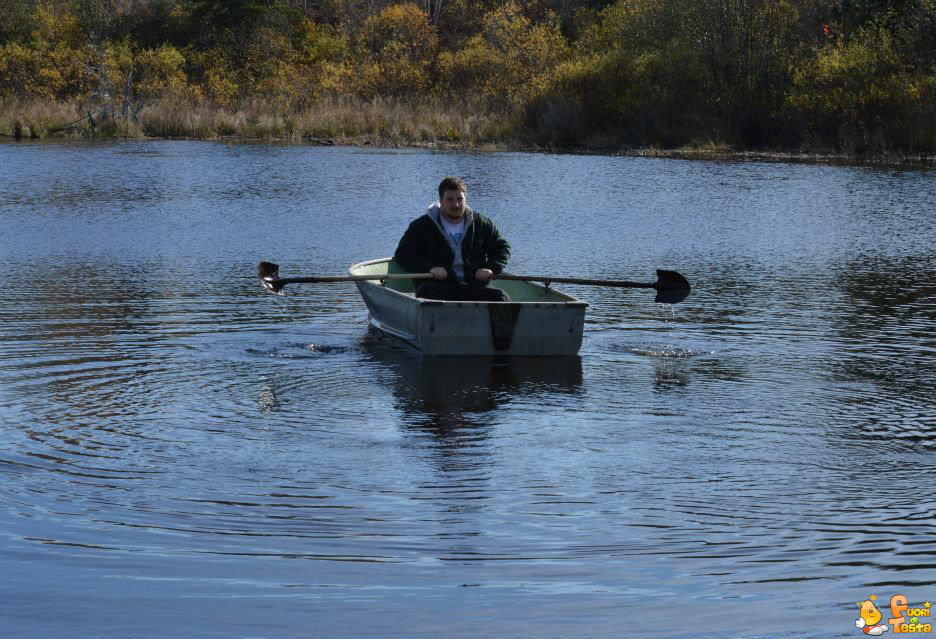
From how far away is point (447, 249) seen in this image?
12.4 m

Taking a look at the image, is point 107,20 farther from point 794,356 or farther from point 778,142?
point 794,356

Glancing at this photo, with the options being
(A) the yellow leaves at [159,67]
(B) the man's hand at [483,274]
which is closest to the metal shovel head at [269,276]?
(B) the man's hand at [483,274]

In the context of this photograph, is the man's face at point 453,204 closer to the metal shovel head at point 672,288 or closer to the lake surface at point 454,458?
the lake surface at point 454,458

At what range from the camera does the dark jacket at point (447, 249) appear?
1238cm

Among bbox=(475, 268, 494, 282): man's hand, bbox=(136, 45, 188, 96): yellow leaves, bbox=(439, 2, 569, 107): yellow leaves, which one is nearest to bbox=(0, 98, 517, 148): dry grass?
bbox=(439, 2, 569, 107): yellow leaves

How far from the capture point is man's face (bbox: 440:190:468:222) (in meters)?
12.0

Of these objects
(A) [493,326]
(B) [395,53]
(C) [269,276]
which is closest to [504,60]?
(B) [395,53]

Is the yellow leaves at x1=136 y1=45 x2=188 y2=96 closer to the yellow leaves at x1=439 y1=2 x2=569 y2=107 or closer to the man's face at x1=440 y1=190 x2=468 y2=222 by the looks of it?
the yellow leaves at x1=439 y1=2 x2=569 y2=107

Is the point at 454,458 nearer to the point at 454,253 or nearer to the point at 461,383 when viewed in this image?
the point at 461,383

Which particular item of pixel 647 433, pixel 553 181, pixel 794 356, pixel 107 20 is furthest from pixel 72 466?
pixel 107 20

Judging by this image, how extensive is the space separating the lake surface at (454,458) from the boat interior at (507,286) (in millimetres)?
566

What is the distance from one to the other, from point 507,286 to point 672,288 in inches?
66.6

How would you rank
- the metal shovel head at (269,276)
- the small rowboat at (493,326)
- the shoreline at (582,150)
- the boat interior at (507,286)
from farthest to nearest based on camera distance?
the shoreline at (582,150) → the metal shovel head at (269,276) → the boat interior at (507,286) → the small rowboat at (493,326)
